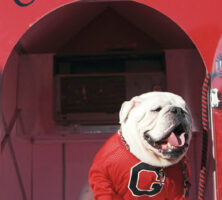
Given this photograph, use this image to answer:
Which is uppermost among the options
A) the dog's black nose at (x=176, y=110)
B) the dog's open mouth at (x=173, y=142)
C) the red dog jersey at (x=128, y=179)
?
the dog's black nose at (x=176, y=110)

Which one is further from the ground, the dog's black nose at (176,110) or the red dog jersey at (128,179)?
the dog's black nose at (176,110)

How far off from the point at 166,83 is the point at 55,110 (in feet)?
2.46

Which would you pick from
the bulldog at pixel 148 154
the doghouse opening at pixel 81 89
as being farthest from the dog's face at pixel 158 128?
the doghouse opening at pixel 81 89

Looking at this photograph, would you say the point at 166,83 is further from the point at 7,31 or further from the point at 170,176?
the point at 7,31

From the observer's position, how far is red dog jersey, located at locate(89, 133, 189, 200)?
63.3 inches

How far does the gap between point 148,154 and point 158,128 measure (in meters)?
0.13

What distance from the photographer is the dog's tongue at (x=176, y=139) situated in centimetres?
151

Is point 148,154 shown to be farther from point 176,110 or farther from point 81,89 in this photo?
point 81,89

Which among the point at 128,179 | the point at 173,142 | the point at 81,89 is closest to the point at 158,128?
the point at 173,142

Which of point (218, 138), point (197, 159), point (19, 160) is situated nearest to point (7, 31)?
point (19, 160)

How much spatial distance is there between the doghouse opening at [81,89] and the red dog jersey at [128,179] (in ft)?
2.71

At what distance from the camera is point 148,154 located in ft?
5.14

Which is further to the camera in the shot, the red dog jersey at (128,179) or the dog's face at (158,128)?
the red dog jersey at (128,179)

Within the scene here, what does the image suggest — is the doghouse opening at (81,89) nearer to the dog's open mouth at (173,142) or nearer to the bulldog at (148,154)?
the bulldog at (148,154)
